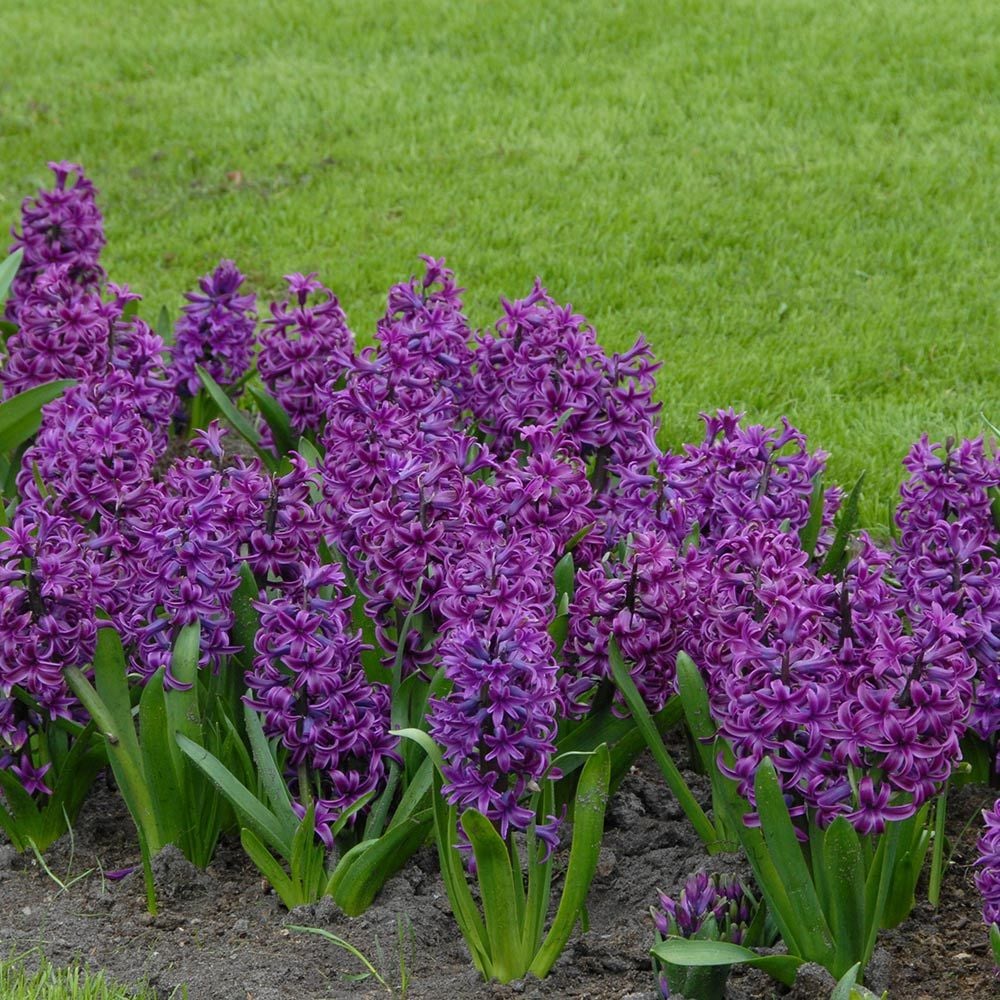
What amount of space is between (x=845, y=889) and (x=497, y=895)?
2.00ft

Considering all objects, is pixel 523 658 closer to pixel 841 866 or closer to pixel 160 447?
pixel 841 866

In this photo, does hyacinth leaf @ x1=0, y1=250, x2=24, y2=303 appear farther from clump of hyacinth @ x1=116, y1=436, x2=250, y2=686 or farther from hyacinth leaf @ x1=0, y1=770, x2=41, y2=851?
hyacinth leaf @ x1=0, y1=770, x2=41, y2=851

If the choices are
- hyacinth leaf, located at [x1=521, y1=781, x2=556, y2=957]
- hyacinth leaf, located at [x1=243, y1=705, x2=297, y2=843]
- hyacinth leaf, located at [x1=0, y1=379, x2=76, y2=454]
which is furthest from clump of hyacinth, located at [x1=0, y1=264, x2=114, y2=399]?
hyacinth leaf, located at [x1=521, y1=781, x2=556, y2=957]

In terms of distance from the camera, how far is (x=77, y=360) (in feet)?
14.1

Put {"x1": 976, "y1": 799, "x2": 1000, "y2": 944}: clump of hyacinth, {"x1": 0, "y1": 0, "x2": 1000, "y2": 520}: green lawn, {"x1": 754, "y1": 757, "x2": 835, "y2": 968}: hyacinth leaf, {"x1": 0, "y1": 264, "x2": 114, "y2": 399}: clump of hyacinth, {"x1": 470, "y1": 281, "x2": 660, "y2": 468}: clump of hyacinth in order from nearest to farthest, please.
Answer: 1. {"x1": 754, "y1": 757, "x2": 835, "y2": 968}: hyacinth leaf
2. {"x1": 976, "y1": 799, "x2": 1000, "y2": 944}: clump of hyacinth
3. {"x1": 470, "y1": 281, "x2": 660, "y2": 468}: clump of hyacinth
4. {"x1": 0, "y1": 264, "x2": 114, "y2": 399}: clump of hyacinth
5. {"x1": 0, "y1": 0, "x2": 1000, "y2": 520}: green lawn

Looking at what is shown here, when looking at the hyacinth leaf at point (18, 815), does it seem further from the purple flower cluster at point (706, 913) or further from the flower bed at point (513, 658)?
the purple flower cluster at point (706, 913)

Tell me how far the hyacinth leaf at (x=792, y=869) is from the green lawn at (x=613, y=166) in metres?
2.29

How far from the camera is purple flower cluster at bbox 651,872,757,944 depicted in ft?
8.66

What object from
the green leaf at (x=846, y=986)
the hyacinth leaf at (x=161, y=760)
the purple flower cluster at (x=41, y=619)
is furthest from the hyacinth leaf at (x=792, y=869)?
the purple flower cluster at (x=41, y=619)

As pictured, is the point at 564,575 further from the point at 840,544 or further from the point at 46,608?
the point at 46,608

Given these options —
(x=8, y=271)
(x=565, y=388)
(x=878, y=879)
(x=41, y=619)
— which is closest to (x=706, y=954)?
(x=878, y=879)

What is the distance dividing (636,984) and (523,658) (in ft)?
2.26

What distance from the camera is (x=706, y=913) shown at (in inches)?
104

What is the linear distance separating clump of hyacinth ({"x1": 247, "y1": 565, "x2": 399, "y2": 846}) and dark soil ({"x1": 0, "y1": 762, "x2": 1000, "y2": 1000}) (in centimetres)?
23
